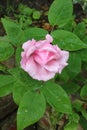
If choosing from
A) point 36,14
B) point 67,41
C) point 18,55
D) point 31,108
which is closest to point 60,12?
point 67,41

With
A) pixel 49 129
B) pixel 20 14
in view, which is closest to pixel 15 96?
pixel 49 129

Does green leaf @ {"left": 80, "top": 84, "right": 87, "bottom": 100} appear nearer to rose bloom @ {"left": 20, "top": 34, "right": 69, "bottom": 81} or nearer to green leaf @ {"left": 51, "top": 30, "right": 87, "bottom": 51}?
green leaf @ {"left": 51, "top": 30, "right": 87, "bottom": 51}

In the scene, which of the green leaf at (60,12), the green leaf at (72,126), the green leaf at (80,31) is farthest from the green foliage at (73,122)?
the green leaf at (60,12)

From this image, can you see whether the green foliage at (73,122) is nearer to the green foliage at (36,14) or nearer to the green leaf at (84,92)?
the green leaf at (84,92)

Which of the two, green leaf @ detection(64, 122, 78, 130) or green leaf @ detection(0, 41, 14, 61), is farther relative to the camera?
green leaf @ detection(64, 122, 78, 130)

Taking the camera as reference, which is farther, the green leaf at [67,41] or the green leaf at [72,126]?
the green leaf at [72,126]

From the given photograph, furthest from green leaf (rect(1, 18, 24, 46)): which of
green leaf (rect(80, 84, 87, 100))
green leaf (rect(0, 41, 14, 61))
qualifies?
green leaf (rect(80, 84, 87, 100))

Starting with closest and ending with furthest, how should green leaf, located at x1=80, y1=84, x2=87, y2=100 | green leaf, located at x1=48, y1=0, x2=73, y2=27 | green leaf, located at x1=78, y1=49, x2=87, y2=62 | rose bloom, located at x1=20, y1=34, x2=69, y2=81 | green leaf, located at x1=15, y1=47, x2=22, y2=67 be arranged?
rose bloom, located at x1=20, y1=34, x2=69, y2=81 < green leaf, located at x1=15, y1=47, x2=22, y2=67 < green leaf, located at x1=48, y1=0, x2=73, y2=27 < green leaf, located at x1=78, y1=49, x2=87, y2=62 < green leaf, located at x1=80, y1=84, x2=87, y2=100
